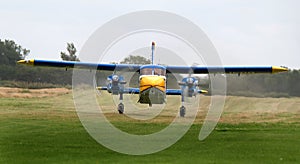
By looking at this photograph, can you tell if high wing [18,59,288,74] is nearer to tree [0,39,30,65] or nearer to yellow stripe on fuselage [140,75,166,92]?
yellow stripe on fuselage [140,75,166,92]

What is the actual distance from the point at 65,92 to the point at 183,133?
126 ft

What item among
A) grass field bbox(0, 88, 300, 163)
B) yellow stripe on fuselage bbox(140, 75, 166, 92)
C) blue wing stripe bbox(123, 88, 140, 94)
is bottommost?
grass field bbox(0, 88, 300, 163)

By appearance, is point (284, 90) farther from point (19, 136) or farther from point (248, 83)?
point (19, 136)

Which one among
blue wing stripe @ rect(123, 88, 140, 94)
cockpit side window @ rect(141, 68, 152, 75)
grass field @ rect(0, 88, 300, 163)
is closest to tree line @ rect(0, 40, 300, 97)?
blue wing stripe @ rect(123, 88, 140, 94)

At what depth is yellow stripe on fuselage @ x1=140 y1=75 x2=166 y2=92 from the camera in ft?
90.6

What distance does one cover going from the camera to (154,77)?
92.6 feet

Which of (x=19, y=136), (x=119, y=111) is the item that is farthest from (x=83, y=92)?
→ (x=19, y=136)

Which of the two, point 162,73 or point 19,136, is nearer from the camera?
point 19,136

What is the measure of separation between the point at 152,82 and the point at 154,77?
0.62 metres

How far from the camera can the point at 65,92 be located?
5844 centimetres

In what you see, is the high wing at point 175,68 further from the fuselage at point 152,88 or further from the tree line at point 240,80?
the fuselage at point 152,88

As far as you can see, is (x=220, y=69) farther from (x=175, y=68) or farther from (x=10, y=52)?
(x=10, y=52)

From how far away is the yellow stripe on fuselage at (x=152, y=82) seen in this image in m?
27.6

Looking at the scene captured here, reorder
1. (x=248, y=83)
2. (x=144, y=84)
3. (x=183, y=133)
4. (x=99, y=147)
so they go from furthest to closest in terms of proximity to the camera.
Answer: (x=248, y=83) → (x=144, y=84) → (x=183, y=133) → (x=99, y=147)
